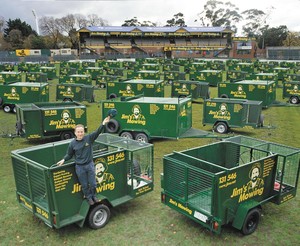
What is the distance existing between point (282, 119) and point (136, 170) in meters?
16.1

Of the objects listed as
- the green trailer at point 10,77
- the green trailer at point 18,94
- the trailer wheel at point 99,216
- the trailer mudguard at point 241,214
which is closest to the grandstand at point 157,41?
the green trailer at point 10,77

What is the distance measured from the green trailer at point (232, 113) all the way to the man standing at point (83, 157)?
12062 millimetres

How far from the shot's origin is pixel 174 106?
50.6 ft

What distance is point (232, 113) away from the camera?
18578mm

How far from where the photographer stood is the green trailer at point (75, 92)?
2772cm

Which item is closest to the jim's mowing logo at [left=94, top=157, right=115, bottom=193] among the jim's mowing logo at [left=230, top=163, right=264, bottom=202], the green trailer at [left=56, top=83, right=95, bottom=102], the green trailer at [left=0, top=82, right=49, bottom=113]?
the jim's mowing logo at [left=230, top=163, right=264, bottom=202]

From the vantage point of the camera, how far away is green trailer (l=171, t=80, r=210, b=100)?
28812 mm

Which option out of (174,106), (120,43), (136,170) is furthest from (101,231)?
(120,43)

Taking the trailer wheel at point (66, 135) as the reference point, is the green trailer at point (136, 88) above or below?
above

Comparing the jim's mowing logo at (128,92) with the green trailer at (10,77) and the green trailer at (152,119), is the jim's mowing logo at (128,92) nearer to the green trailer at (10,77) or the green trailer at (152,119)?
the green trailer at (152,119)

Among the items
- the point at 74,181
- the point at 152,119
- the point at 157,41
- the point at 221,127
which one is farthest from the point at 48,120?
the point at 157,41

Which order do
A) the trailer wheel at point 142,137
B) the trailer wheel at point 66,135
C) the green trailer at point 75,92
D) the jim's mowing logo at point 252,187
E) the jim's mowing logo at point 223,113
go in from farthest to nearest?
the green trailer at point 75,92 < the jim's mowing logo at point 223,113 < the trailer wheel at point 66,135 < the trailer wheel at point 142,137 < the jim's mowing logo at point 252,187

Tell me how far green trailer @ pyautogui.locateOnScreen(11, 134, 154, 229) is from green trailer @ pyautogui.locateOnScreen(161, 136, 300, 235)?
3.82ft

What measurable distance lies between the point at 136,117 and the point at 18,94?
1203 cm
